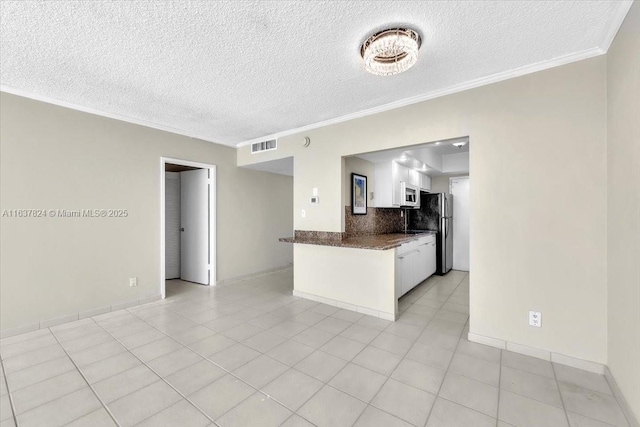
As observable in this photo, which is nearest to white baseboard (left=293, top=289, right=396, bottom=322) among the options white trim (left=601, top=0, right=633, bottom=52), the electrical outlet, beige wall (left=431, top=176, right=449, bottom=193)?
the electrical outlet

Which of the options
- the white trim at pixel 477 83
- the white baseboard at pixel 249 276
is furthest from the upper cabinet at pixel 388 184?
the white baseboard at pixel 249 276

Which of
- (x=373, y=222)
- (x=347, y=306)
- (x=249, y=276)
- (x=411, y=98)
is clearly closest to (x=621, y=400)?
(x=347, y=306)

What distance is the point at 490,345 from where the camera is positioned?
2.52 meters

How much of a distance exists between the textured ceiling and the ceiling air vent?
1.23m

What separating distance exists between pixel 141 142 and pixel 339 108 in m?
2.78

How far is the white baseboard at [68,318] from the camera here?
2.78 meters

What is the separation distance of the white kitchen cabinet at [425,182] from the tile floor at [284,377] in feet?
10.4

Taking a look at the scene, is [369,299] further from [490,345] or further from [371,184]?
[371,184]

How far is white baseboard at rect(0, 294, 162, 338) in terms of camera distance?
278cm

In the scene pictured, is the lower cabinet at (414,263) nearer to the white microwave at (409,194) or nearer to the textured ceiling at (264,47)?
the white microwave at (409,194)

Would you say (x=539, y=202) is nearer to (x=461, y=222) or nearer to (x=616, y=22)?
(x=616, y=22)

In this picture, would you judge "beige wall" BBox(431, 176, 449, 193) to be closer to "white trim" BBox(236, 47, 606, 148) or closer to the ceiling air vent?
"white trim" BBox(236, 47, 606, 148)

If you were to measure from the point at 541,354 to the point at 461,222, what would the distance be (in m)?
3.94

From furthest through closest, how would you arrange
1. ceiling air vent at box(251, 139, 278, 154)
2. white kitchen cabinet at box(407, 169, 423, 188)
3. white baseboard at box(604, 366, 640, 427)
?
white kitchen cabinet at box(407, 169, 423, 188)
ceiling air vent at box(251, 139, 278, 154)
white baseboard at box(604, 366, 640, 427)
